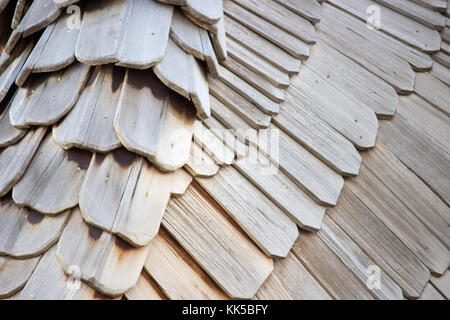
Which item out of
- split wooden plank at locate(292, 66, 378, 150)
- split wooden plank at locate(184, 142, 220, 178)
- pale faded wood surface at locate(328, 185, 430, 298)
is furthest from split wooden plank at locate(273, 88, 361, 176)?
split wooden plank at locate(184, 142, 220, 178)

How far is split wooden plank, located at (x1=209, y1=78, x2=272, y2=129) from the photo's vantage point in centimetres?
151

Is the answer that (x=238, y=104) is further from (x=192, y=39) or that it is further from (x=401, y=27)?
(x=401, y=27)

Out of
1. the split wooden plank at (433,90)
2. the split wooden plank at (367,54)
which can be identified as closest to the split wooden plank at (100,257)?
the split wooden plank at (367,54)

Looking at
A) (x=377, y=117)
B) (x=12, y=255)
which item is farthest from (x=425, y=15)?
(x=12, y=255)

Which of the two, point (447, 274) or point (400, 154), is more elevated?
point (400, 154)

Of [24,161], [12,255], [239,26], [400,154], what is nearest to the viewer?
[12,255]

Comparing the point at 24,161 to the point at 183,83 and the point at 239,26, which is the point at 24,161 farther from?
the point at 239,26

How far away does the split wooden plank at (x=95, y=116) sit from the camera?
3.91 feet

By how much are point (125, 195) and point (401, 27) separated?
1698 mm

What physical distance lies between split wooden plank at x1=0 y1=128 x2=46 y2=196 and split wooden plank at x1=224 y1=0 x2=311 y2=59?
99 centimetres

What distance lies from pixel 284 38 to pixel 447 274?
1.13m

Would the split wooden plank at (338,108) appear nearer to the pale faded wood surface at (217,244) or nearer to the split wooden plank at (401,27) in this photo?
the split wooden plank at (401,27)

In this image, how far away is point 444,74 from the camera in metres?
2.02

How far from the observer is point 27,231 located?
121 cm
